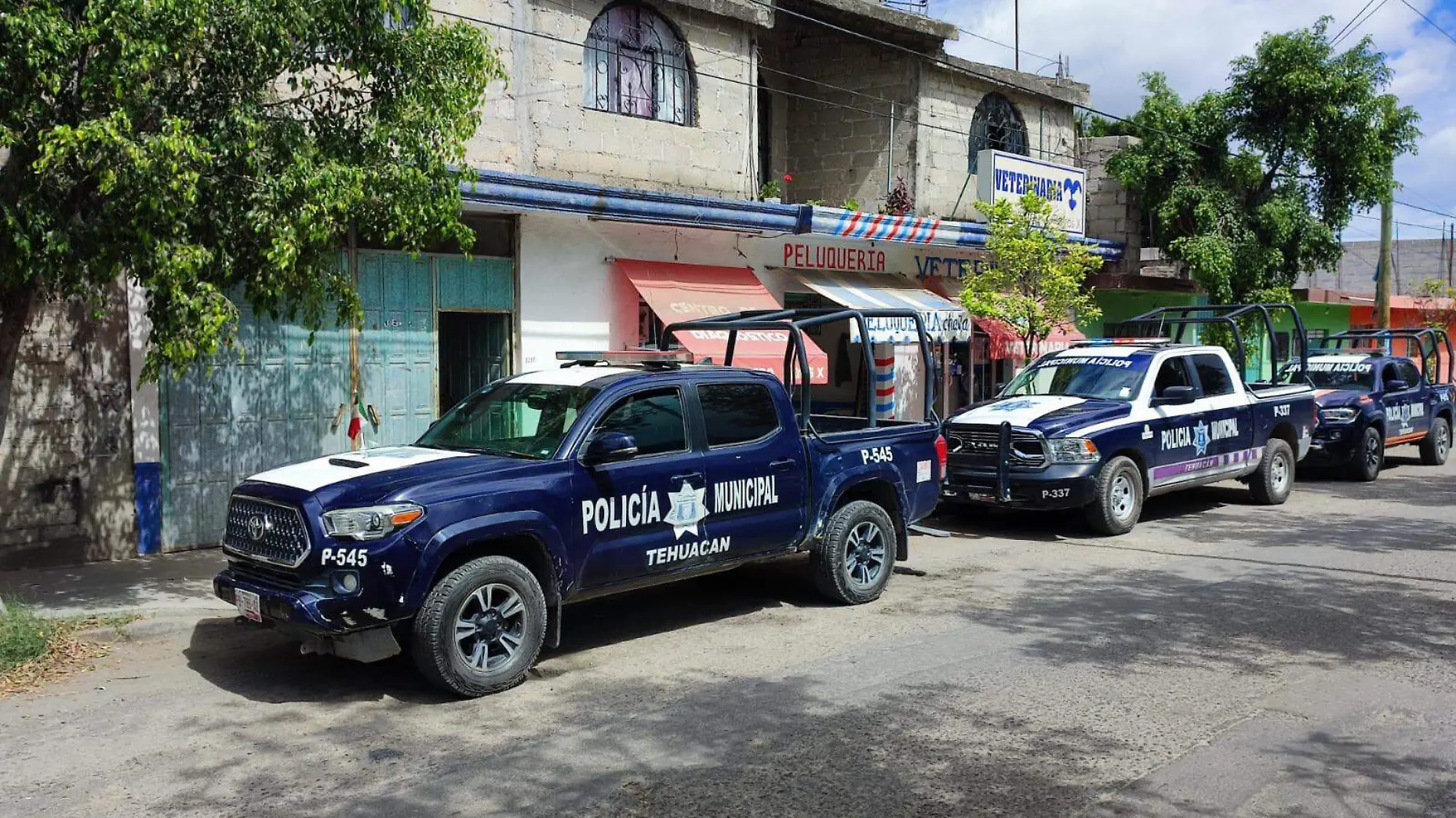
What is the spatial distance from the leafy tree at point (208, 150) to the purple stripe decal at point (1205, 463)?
7839 millimetres

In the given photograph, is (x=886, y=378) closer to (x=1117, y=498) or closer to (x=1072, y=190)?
(x=1072, y=190)

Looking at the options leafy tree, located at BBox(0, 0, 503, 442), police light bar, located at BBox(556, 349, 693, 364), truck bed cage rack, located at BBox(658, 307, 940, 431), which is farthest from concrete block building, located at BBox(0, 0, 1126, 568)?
police light bar, located at BBox(556, 349, 693, 364)

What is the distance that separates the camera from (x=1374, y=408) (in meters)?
16.8

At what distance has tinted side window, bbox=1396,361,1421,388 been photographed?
18156 millimetres

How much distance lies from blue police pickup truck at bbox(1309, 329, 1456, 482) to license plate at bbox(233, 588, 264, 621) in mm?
14584

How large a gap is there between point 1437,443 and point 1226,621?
1371cm

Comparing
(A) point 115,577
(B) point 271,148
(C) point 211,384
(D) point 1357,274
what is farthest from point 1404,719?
(D) point 1357,274

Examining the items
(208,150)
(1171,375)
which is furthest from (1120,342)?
(208,150)

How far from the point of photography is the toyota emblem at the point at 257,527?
6453mm

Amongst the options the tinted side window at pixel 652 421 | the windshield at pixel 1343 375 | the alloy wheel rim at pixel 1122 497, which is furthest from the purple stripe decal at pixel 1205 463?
the tinted side window at pixel 652 421

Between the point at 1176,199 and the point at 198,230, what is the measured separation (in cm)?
1918

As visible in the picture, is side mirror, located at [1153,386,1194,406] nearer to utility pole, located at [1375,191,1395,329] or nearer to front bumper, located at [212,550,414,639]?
front bumper, located at [212,550,414,639]

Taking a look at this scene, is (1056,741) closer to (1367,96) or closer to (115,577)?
(115,577)

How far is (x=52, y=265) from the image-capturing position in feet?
22.7
